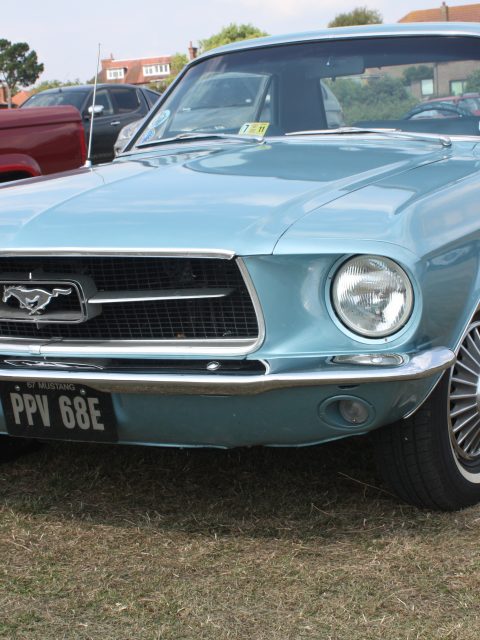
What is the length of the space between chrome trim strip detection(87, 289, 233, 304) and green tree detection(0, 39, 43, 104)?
222ft

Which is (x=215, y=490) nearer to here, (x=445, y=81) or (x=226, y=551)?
(x=226, y=551)

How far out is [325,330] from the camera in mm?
2707

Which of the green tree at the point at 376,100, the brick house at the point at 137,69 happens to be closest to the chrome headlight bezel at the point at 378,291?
the green tree at the point at 376,100

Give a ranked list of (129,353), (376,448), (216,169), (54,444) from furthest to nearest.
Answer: (54,444) < (216,169) < (376,448) < (129,353)

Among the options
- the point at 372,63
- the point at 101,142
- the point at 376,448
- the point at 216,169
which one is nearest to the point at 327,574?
the point at 376,448

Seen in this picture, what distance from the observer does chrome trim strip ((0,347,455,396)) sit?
267cm

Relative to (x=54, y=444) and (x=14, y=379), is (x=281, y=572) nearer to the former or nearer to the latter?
(x=14, y=379)

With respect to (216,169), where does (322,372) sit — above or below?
below

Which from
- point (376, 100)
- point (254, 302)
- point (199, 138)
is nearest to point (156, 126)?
point (199, 138)

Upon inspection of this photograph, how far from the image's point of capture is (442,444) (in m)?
3.00

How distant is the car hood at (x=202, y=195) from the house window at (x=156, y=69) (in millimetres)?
108709

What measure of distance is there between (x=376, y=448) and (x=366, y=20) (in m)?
66.9

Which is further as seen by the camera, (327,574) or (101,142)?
(101,142)

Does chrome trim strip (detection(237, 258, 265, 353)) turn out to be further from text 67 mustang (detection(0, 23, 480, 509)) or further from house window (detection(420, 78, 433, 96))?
house window (detection(420, 78, 433, 96))
